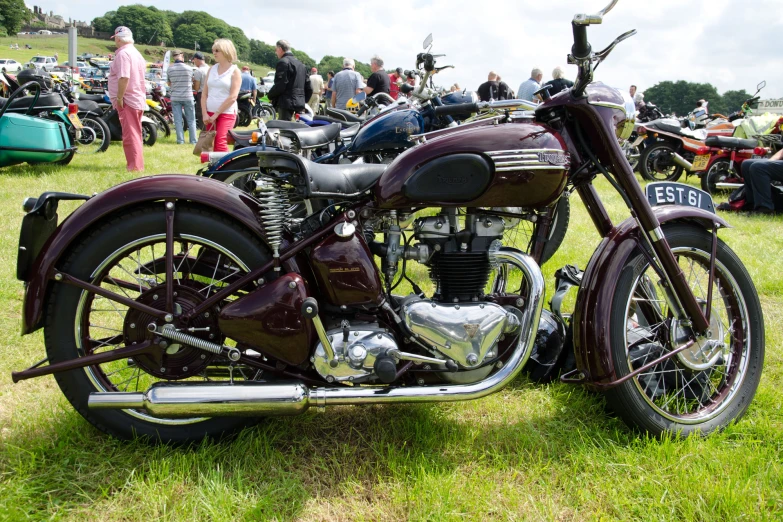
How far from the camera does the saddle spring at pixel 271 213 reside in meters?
2.15

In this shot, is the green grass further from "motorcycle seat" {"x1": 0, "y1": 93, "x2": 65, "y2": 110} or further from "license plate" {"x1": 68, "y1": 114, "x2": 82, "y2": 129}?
"license plate" {"x1": 68, "y1": 114, "x2": 82, "y2": 129}

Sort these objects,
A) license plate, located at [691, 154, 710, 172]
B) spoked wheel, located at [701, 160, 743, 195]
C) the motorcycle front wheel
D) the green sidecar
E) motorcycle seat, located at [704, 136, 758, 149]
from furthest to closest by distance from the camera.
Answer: the motorcycle front wheel → license plate, located at [691, 154, 710, 172] → spoked wheel, located at [701, 160, 743, 195] → motorcycle seat, located at [704, 136, 758, 149] → the green sidecar

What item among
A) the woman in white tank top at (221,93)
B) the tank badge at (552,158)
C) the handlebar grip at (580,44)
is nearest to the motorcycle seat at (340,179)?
the tank badge at (552,158)

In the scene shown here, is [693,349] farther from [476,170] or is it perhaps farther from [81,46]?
[81,46]

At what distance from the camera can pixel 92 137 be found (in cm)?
1045

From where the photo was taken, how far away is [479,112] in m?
2.76

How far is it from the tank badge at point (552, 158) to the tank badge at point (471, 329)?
689mm

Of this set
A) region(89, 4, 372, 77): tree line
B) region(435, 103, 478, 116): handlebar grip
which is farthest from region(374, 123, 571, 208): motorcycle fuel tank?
region(89, 4, 372, 77): tree line

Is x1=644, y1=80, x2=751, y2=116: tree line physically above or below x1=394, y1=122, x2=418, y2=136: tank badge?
above

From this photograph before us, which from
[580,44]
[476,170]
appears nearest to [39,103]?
[476,170]

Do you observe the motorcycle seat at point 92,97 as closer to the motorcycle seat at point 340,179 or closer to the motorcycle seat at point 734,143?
the motorcycle seat at point 340,179

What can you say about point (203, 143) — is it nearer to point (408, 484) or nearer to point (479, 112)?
point (479, 112)

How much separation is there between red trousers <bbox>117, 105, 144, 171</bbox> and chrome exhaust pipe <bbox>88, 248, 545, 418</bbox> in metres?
7.08

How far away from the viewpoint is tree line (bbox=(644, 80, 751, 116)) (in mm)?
63059
